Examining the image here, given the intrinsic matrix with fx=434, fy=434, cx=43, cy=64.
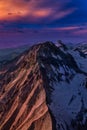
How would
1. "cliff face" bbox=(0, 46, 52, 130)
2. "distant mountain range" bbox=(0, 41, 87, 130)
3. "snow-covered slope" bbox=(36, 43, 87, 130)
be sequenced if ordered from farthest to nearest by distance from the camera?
1. "cliff face" bbox=(0, 46, 52, 130)
2. "snow-covered slope" bbox=(36, 43, 87, 130)
3. "distant mountain range" bbox=(0, 41, 87, 130)

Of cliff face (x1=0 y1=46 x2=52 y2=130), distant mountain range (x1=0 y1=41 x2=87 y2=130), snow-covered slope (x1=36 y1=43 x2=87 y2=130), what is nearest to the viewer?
distant mountain range (x1=0 y1=41 x2=87 y2=130)

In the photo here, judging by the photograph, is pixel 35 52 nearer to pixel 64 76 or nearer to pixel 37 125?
pixel 64 76

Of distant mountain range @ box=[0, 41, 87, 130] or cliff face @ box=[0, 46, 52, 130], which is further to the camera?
cliff face @ box=[0, 46, 52, 130]

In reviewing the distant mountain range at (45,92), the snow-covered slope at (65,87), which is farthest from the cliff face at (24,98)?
the snow-covered slope at (65,87)

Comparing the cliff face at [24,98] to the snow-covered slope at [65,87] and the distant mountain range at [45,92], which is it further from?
the snow-covered slope at [65,87]

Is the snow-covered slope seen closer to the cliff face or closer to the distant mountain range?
the distant mountain range

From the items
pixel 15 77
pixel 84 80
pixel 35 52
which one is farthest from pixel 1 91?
pixel 84 80

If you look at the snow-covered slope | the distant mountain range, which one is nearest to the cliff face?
the distant mountain range
